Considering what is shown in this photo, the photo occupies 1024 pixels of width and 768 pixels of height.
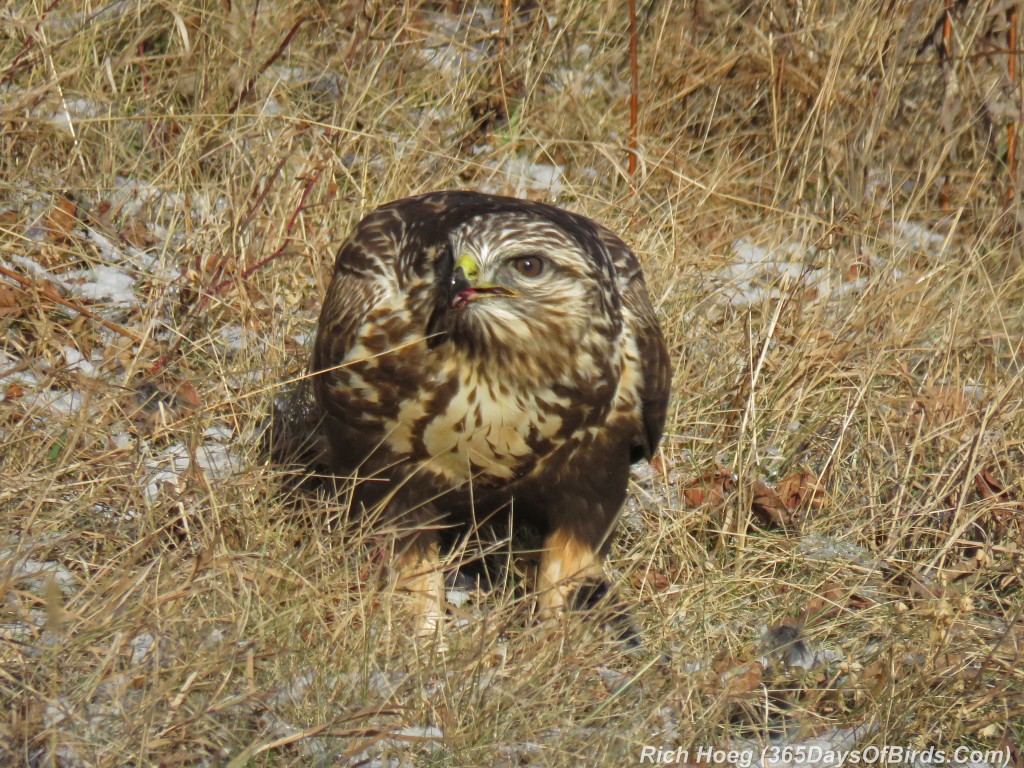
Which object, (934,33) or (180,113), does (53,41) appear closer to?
(180,113)

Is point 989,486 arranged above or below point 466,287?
below

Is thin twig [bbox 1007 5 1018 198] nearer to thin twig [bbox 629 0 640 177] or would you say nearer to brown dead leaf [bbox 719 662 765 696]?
thin twig [bbox 629 0 640 177]

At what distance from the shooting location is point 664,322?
Result: 4824 mm

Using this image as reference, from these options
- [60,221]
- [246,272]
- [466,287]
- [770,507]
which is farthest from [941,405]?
[60,221]

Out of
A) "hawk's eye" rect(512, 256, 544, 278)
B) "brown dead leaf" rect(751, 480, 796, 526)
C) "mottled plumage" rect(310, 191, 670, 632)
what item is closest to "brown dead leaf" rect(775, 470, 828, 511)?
"brown dead leaf" rect(751, 480, 796, 526)

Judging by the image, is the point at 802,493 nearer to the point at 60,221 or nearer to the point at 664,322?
the point at 664,322

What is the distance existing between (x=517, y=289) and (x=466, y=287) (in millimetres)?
152

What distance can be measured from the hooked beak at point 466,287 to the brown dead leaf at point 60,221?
195 centimetres

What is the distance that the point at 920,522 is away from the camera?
13.6 ft

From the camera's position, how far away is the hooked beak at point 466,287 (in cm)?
326

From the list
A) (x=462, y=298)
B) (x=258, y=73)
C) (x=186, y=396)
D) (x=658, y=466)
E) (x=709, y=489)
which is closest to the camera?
(x=462, y=298)

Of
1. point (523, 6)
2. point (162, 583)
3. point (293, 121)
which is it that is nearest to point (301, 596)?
point (162, 583)

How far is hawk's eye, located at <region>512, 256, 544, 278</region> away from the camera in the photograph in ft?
11.0

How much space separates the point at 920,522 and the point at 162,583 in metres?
2.28
